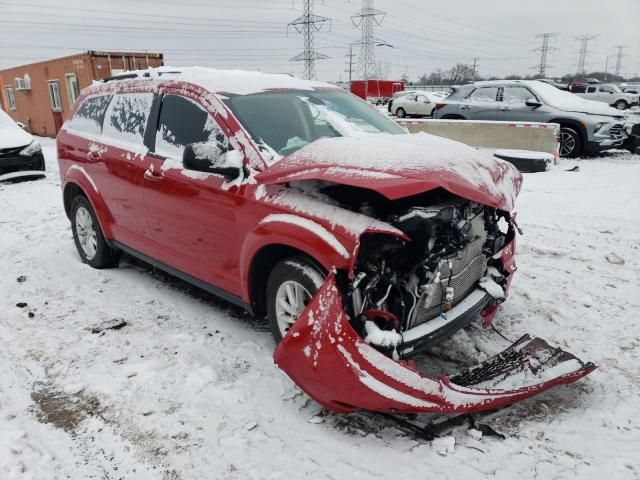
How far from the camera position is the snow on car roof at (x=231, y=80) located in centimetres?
375

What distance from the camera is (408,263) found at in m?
2.81

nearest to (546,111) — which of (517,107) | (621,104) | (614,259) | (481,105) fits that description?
(517,107)

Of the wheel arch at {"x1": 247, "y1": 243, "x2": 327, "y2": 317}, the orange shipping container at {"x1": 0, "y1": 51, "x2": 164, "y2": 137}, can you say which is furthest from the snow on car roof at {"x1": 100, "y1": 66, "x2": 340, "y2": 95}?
the orange shipping container at {"x1": 0, "y1": 51, "x2": 164, "y2": 137}

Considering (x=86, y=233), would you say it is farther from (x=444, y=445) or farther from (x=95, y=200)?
(x=444, y=445)

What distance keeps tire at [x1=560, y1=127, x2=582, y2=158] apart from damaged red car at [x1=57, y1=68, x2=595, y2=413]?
29.1 feet

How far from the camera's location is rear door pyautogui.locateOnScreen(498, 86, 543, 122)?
12172 mm

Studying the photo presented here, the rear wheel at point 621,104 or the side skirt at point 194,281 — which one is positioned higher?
the rear wheel at point 621,104

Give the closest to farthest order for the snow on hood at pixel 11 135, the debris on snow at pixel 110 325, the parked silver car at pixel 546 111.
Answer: the debris on snow at pixel 110 325, the snow on hood at pixel 11 135, the parked silver car at pixel 546 111

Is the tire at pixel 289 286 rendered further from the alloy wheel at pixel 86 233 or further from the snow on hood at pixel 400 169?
the alloy wheel at pixel 86 233

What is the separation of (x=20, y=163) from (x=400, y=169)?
10249 millimetres

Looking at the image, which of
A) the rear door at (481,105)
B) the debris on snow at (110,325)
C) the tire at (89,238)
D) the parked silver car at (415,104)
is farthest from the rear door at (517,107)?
the parked silver car at (415,104)

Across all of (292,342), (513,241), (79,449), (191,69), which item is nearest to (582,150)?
(513,241)

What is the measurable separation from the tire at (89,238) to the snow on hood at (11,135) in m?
6.39

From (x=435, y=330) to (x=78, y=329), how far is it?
2.77 meters
